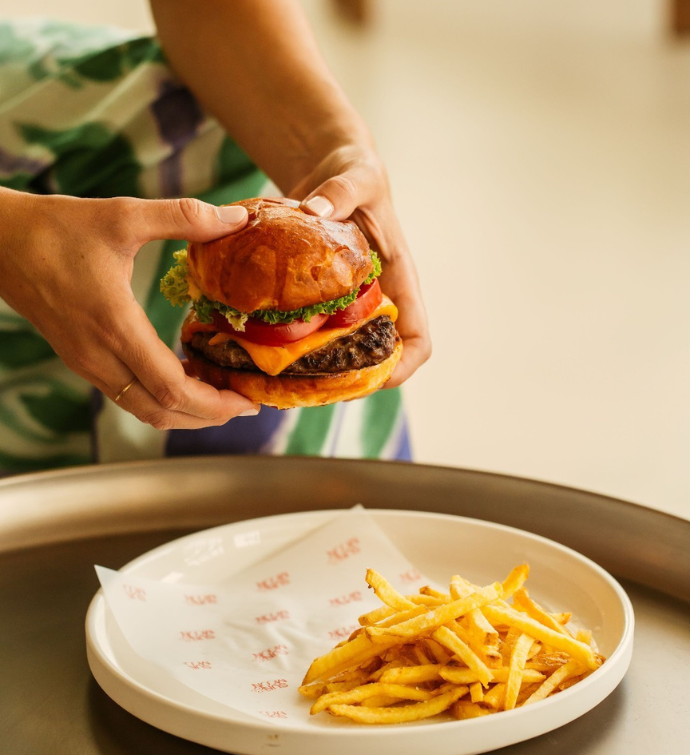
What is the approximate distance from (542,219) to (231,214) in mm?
6786

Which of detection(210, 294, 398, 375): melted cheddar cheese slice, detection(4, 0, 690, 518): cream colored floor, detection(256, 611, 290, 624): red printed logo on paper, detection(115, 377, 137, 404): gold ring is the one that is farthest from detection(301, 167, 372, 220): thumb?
detection(4, 0, 690, 518): cream colored floor

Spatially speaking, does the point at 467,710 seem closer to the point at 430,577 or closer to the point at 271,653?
the point at 271,653

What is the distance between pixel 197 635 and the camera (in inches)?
71.8

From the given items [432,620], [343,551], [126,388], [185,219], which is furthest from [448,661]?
[185,219]

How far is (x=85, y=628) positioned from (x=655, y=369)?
17.2 feet

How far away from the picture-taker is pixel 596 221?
8.17 metres

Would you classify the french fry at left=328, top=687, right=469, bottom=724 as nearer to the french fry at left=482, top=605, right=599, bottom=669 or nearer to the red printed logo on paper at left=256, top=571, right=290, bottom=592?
the french fry at left=482, top=605, right=599, bottom=669

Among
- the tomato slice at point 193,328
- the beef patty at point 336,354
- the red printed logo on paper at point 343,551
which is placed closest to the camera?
the beef patty at point 336,354

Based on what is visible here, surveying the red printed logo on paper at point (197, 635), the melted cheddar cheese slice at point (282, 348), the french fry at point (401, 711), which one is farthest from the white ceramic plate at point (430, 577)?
the melted cheddar cheese slice at point (282, 348)

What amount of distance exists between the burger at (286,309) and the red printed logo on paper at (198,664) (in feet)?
1.81

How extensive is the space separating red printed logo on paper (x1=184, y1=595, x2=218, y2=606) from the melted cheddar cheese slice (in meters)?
0.54

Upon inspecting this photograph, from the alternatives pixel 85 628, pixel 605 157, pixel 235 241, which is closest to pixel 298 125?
pixel 235 241

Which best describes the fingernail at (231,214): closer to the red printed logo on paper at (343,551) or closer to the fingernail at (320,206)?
the fingernail at (320,206)

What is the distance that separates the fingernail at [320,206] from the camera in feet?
6.15
